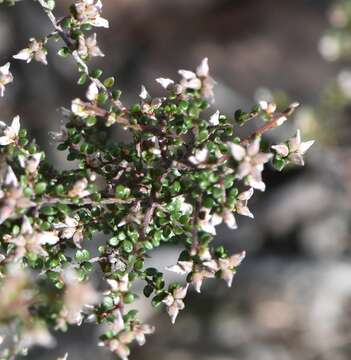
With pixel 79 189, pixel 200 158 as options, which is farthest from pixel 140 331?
pixel 200 158

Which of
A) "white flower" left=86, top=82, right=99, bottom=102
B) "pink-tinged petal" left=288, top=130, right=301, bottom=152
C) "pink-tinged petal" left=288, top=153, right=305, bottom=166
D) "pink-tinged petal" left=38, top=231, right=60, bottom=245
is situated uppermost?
"white flower" left=86, top=82, right=99, bottom=102

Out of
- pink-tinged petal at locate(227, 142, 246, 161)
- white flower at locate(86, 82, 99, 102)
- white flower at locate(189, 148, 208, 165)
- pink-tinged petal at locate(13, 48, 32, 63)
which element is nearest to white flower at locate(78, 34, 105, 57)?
white flower at locate(86, 82, 99, 102)

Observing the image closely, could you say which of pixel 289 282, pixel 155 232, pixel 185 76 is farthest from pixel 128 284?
pixel 289 282

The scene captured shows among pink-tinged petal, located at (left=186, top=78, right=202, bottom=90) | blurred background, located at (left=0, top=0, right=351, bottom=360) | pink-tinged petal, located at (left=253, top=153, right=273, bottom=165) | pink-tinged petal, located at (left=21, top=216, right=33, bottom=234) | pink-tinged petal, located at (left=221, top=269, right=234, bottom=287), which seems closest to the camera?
pink-tinged petal, located at (left=21, top=216, right=33, bottom=234)

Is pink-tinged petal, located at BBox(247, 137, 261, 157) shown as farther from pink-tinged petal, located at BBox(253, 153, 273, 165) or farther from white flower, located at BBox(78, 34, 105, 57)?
white flower, located at BBox(78, 34, 105, 57)

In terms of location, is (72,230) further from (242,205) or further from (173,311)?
(242,205)

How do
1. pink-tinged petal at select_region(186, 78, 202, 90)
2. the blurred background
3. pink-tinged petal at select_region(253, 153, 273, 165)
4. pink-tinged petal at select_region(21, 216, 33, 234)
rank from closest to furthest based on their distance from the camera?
pink-tinged petal at select_region(21, 216, 33, 234) → pink-tinged petal at select_region(253, 153, 273, 165) → pink-tinged petal at select_region(186, 78, 202, 90) → the blurred background

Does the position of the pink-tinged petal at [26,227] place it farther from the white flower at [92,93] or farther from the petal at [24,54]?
the petal at [24,54]

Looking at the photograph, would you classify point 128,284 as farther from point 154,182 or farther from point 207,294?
point 207,294
